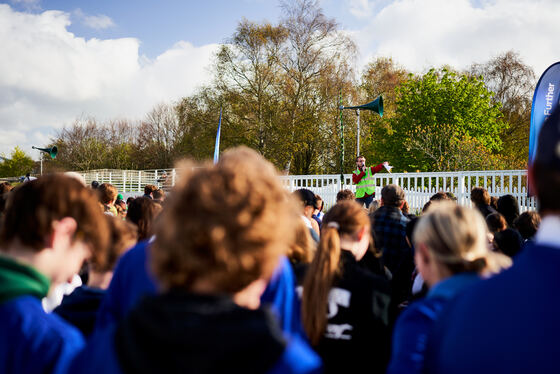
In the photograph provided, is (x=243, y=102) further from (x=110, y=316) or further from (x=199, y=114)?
(x=110, y=316)

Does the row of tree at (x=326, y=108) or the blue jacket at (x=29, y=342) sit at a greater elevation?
the row of tree at (x=326, y=108)

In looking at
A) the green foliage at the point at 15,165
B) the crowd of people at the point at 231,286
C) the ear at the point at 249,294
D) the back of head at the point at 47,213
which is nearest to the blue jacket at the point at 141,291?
the crowd of people at the point at 231,286

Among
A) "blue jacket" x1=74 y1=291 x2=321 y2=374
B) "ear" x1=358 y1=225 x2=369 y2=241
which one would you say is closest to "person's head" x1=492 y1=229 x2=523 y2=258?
"ear" x1=358 y1=225 x2=369 y2=241

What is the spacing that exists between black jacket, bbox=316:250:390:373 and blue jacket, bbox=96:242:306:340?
22.2 inches

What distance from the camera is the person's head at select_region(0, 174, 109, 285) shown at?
1.54m

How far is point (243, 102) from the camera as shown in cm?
3006

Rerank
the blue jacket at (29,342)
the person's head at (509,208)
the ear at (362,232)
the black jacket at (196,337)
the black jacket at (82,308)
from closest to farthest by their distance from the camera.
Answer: the black jacket at (196,337) → the blue jacket at (29,342) → the black jacket at (82,308) → the ear at (362,232) → the person's head at (509,208)

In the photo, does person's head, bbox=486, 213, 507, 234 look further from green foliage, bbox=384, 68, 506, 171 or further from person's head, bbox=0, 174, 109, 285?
green foliage, bbox=384, 68, 506, 171

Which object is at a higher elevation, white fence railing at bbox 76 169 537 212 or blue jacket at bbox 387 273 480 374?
white fence railing at bbox 76 169 537 212

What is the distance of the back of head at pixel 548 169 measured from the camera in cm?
106

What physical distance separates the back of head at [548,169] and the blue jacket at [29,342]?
53.6 inches

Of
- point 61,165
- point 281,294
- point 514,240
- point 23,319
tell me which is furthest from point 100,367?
point 61,165

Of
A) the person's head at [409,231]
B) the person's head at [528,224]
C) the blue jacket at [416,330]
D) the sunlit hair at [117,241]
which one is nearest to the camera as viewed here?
the blue jacket at [416,330]

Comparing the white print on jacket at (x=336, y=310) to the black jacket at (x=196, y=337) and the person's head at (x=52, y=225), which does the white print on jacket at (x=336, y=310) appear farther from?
the black jacket at (x=196, y=337)
